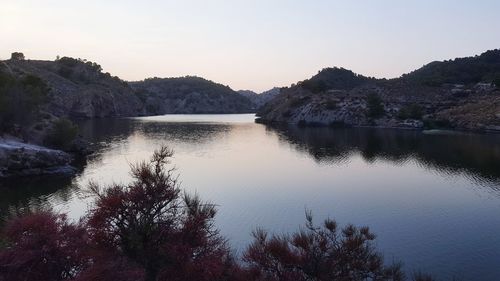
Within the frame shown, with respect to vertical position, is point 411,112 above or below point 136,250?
above

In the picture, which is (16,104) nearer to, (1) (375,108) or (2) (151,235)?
(2) (151,235)

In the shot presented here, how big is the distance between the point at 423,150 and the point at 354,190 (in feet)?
138

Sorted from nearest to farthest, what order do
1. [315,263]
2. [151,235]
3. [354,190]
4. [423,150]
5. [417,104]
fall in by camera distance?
[151,235] → [315,263] → [354,190] → [423,150] → [417,104]

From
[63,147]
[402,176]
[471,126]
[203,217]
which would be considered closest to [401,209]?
[402,176]

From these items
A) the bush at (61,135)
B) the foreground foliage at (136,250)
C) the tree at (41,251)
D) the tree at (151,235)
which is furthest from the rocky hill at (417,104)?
the tree at (41,251)

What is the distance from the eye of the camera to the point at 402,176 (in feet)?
204

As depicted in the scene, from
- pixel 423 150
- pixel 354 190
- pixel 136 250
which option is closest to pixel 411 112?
pixel 423 150

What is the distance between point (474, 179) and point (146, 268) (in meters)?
51.0

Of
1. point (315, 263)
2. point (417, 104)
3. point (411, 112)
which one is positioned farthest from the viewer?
point (417, 104)

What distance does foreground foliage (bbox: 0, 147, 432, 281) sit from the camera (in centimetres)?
1766

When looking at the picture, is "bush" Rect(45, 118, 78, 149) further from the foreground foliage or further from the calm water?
the foreground foliage

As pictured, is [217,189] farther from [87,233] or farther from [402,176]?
[87,233]

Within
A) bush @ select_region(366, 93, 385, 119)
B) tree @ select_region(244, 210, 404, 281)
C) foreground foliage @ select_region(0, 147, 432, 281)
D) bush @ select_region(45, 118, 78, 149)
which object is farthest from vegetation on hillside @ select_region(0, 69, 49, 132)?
bush @ select_region(366, 93, 385, 119)

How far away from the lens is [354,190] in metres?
52.7
